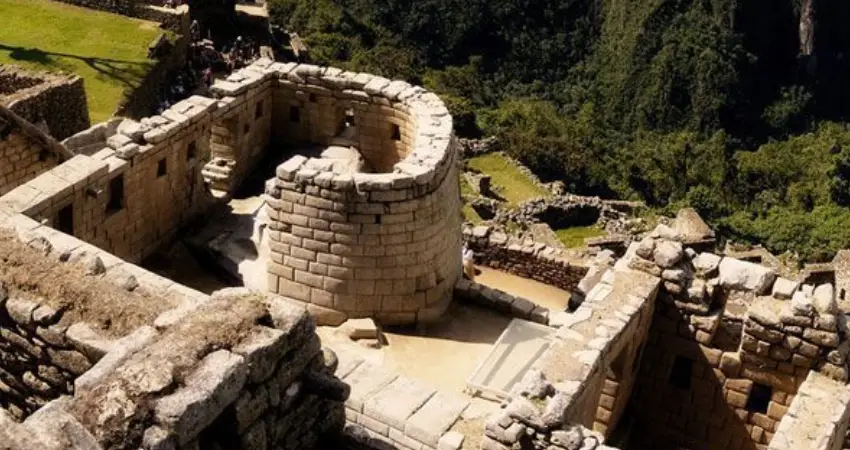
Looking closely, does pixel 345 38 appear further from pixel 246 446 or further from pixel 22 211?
pixel 246 446

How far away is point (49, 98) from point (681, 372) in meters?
15.5

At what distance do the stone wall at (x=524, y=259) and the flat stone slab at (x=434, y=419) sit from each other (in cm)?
831

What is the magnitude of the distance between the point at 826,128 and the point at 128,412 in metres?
79.2

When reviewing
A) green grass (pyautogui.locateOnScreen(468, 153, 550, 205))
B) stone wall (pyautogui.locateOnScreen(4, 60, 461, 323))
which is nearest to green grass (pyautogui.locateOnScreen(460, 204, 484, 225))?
green grass (pyautogui.locateOnScreen(468, 153, 550, 205))

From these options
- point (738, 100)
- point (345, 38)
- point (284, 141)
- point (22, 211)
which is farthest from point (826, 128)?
point (22, 211)

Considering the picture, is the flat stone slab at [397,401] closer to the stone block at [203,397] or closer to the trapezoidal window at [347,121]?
the stone block at [203,397]

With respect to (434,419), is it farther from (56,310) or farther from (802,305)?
(802,305)

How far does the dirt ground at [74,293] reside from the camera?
22.7 feet

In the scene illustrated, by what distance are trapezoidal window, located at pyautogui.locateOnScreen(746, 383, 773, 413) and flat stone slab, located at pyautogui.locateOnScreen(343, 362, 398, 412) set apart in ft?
12.9

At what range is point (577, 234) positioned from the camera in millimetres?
36031

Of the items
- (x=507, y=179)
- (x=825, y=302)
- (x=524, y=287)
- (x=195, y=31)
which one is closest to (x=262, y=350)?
(x=825, y=302)

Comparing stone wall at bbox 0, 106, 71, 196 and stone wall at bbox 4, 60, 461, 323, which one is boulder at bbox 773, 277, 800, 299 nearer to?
stone wall at bbox 4, 60, 461, 323

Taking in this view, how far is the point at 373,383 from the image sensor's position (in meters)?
9.21

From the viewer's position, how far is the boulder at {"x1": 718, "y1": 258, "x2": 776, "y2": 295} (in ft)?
35.3
